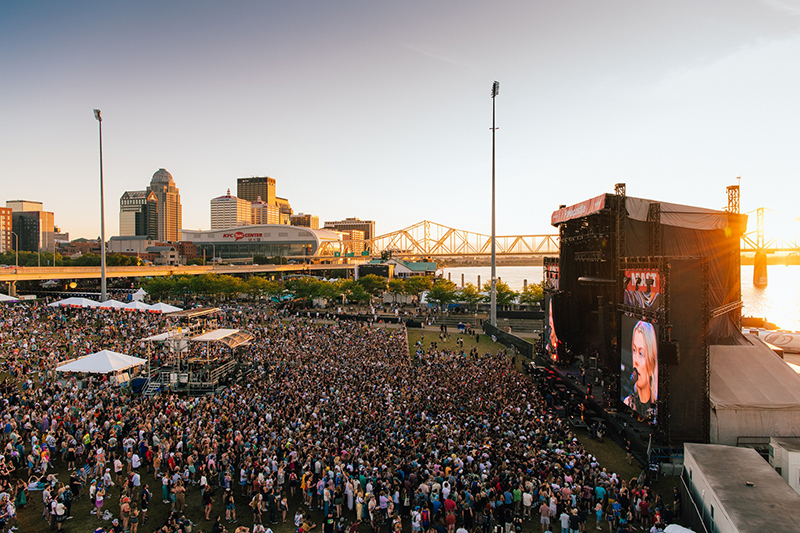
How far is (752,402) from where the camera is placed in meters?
14.6

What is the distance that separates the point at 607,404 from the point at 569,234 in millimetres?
10624

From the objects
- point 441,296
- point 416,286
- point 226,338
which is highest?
point 416,286

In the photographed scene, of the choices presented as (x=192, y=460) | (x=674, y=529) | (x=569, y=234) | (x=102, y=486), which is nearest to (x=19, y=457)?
(x=102, y=486)

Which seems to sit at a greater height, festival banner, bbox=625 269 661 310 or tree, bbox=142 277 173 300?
festival banner, bbox=625 269 661 310

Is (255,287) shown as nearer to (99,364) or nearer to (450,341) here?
(450,341)

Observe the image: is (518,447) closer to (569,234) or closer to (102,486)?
(102,486)

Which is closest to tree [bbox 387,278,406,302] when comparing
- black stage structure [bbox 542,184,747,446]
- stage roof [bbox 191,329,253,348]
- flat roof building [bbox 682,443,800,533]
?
black stage structure [bbox 542,184,747,446]

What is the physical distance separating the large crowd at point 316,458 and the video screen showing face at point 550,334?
454 cm

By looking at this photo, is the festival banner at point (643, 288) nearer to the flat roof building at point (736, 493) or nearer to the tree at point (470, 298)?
the flat roof building at point (736, 493)

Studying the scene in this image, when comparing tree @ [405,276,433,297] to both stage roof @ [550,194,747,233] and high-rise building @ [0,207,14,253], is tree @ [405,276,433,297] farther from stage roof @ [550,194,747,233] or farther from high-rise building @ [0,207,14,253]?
high-rise building @ [0,207,14,253]

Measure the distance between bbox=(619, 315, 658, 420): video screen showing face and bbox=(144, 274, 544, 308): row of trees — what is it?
3741cm

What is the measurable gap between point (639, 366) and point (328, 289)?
155 feet

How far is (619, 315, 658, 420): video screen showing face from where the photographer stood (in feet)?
50.3

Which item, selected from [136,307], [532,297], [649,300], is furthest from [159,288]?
[649,300]
